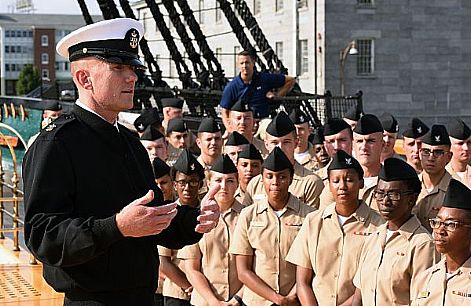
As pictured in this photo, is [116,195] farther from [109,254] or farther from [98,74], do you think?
[98,74]

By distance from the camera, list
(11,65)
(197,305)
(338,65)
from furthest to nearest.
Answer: (11,65)
(338,65)
(197,305)

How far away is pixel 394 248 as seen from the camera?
5.43 m

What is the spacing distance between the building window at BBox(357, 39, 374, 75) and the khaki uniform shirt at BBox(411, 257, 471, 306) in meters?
30.5

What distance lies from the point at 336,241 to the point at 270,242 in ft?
1.94

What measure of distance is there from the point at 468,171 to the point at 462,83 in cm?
3100

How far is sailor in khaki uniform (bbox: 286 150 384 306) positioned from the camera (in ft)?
19.7

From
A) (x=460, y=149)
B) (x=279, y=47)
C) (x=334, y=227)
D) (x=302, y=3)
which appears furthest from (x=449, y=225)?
(x=279, y=47)

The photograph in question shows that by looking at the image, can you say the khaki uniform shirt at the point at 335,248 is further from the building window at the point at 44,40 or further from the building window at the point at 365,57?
the building window at the point at 44,40

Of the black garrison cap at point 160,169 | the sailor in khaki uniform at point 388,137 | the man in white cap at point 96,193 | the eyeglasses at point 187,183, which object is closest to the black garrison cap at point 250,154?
the black garrison cap at point 160,169

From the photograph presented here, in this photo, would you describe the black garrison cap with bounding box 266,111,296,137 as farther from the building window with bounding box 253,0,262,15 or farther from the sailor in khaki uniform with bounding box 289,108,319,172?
the building window with bounding box 253,0,262,15

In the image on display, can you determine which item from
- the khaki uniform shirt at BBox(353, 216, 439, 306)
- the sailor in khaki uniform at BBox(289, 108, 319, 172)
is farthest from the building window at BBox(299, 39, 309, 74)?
the khaki uniform shirt at BBox(353, 216, 439, 306)

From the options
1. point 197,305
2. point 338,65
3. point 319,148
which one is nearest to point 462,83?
point 338,65

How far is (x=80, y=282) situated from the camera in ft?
11.6

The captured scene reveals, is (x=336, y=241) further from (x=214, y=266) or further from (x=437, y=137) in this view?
(x=437, y=137)
